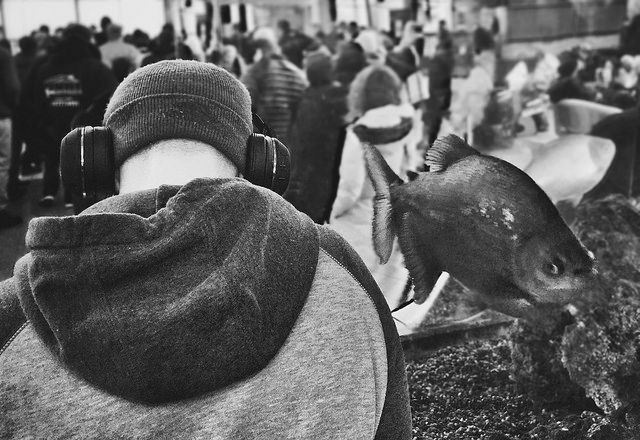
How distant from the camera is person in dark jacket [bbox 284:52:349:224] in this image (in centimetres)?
242

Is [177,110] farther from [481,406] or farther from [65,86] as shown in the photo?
[65,86]

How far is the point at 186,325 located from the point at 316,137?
1780mm

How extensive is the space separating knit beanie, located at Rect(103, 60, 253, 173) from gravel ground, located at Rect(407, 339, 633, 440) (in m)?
0.78

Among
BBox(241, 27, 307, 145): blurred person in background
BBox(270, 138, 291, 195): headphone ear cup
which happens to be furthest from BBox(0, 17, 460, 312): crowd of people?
BBox(270, 138, 291, 195): headphone ear cup

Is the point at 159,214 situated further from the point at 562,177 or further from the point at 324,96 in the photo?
the point at 324,96

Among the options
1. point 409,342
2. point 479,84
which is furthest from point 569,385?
point 479,84

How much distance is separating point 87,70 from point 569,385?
1.93 metres

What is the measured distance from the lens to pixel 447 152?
137 cm

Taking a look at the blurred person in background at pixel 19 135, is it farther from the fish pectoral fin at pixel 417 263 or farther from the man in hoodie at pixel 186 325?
the man in hoodie at pixel 186 325

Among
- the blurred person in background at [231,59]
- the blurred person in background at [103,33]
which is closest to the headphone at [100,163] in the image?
the blurred person in background at [231,59]

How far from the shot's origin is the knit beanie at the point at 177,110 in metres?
1.00

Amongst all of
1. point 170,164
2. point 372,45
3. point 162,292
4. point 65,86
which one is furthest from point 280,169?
point 65,86

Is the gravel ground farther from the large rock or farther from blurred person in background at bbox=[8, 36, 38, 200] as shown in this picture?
blurred person in background at bbox=[8, 36, 38, 200]

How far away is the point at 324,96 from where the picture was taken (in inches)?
103
